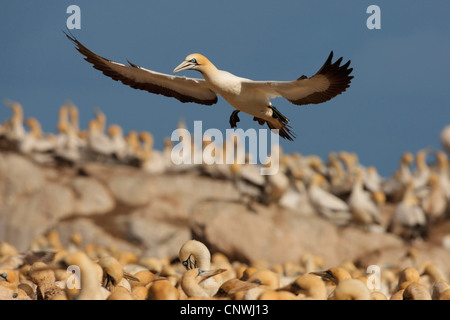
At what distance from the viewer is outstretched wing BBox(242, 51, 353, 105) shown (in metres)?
8.63

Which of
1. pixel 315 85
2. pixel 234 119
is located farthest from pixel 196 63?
pixel 315 85

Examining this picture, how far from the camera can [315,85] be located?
891cm

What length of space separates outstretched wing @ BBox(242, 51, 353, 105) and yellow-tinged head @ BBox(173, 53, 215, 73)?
0.51 metres

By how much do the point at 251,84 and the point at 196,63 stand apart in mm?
722

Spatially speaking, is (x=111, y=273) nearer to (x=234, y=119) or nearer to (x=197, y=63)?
(x=197, y=63)

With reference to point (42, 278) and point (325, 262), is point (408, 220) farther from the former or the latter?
point (42, 278)

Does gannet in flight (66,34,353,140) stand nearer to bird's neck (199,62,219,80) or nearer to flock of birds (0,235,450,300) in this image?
bird's neck (199,62,219,80)

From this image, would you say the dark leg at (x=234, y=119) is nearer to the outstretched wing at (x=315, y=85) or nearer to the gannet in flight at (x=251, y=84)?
the gannet in flight at (x=251, y=84)

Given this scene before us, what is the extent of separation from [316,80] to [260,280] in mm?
2543

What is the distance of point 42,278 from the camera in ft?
26.3

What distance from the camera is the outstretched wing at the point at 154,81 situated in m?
9.89

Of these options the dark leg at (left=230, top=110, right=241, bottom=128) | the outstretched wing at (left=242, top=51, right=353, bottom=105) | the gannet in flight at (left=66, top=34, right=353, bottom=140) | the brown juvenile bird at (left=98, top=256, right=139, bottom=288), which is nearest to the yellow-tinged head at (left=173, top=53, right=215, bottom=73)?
the gannet in flight at (left=66, top=34, right=353, bottom=140)

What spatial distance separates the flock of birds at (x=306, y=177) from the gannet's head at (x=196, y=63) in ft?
29.3
